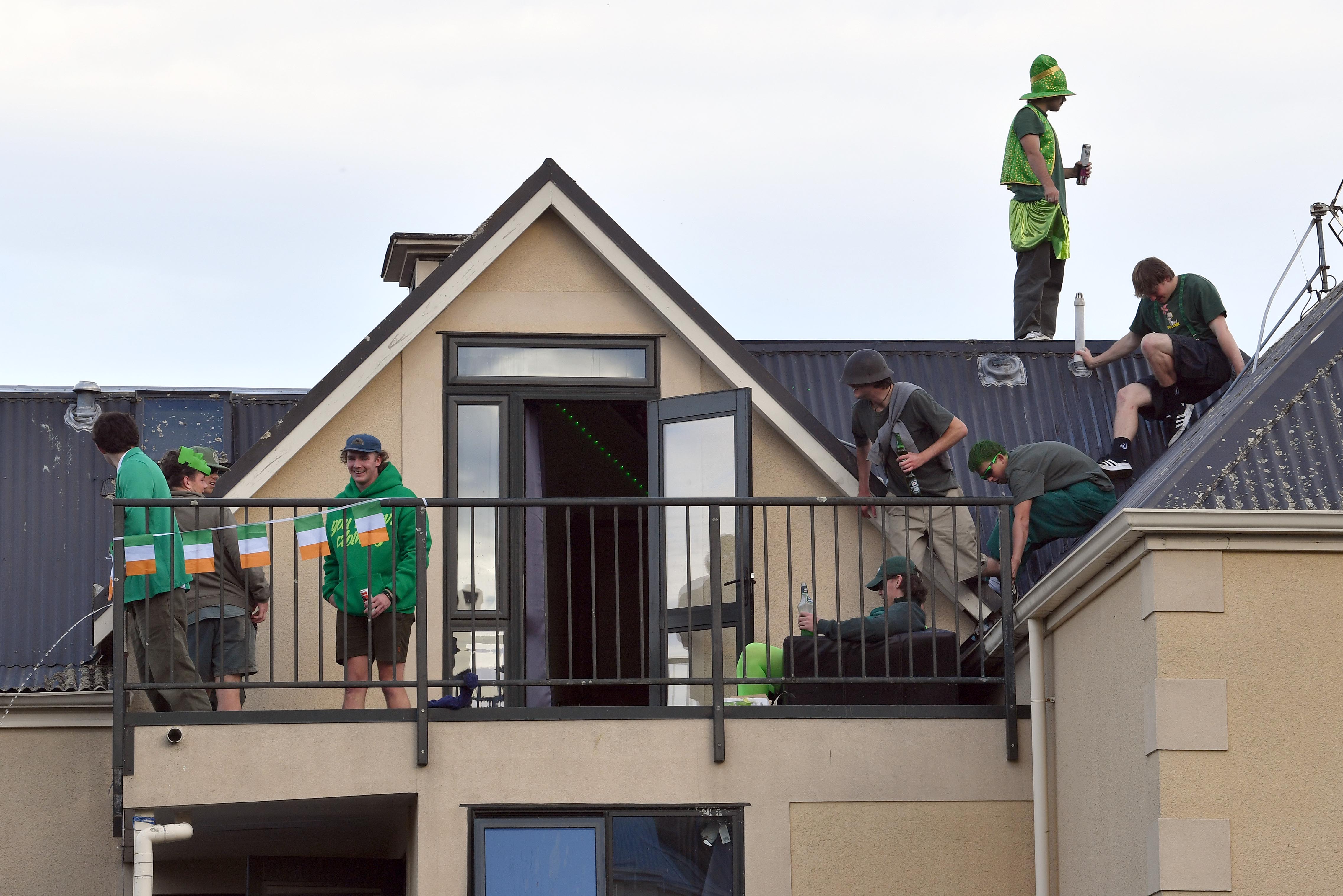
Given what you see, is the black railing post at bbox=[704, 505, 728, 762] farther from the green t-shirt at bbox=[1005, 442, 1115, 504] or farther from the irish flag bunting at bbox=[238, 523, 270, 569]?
the irish flag bunting at bbox=[238, 523, 270, 569]

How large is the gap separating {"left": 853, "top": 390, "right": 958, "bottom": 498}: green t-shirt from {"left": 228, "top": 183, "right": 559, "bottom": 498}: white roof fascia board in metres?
2.40

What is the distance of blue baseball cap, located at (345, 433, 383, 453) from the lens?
10.7 m

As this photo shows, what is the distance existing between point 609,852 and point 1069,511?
3.18m

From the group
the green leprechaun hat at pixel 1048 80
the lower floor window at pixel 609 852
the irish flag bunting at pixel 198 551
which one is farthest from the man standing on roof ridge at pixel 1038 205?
the irish flag bunting at pixel 198 551

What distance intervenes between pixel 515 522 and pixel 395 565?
5.28ft

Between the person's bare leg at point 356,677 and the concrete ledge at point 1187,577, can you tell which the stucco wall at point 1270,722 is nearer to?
the concrete ledge at point 1187,577

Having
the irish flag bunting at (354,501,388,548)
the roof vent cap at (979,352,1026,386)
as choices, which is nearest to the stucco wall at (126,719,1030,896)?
the irish flag bunting at (354,501,388,548)

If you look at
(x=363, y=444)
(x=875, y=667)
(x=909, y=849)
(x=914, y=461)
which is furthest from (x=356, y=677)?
(x=914, y=461)

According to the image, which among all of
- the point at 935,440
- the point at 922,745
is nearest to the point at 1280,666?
the point at 922,745

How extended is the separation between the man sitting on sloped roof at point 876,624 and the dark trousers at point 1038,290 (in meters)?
4.00

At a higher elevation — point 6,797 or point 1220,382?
point 1220,382

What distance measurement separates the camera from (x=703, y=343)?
12.0m

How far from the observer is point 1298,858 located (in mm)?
8391

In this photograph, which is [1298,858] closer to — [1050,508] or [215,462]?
[1050,508]
